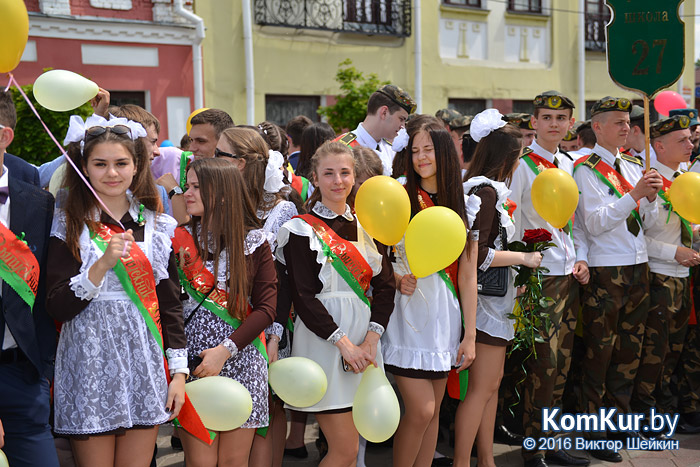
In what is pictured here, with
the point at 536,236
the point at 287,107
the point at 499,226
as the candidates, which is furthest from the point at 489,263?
the point at 287,107

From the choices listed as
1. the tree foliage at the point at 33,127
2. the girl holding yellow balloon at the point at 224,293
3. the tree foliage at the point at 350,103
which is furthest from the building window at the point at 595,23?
the girl holding yellow balloon at the point at 224,293

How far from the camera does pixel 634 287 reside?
4.64 metres

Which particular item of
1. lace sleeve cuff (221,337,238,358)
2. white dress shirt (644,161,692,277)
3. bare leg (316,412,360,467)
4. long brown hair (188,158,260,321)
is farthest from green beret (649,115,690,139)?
lace sleeve cuff (221,337,238,358)

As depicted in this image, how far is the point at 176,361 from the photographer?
2844 mm

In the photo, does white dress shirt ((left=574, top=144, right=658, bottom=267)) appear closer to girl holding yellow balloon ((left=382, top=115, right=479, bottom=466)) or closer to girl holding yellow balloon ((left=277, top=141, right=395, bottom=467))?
girl holding yellow balloon ((left=382, top=115, right=479, bottom=466))

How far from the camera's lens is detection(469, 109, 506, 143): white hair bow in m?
4.04

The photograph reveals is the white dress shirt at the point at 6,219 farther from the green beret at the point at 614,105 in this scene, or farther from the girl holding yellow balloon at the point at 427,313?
the green beret at the point at 614,105

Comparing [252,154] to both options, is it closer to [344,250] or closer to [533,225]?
[344,250]

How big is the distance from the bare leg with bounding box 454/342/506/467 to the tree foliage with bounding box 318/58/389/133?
9.50 m

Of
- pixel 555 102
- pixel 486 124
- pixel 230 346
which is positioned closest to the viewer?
pixel 230 346

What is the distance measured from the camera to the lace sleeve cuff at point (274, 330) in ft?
11.1

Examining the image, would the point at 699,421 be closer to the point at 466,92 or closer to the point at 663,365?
the point at 663,365

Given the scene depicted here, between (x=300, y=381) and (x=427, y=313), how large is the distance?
0.83m

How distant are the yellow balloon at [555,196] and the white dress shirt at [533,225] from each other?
224mm
